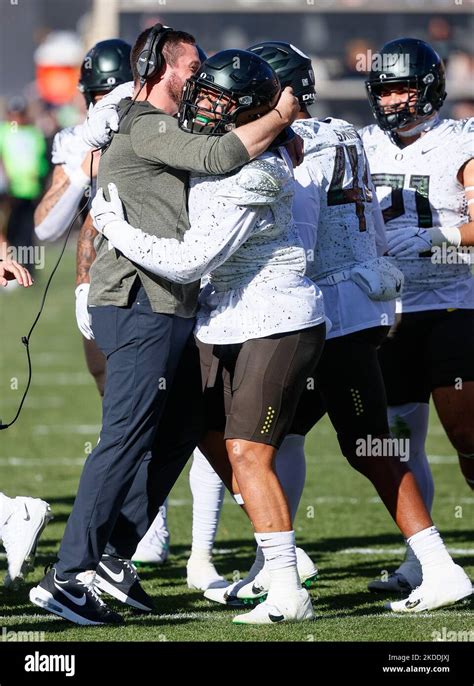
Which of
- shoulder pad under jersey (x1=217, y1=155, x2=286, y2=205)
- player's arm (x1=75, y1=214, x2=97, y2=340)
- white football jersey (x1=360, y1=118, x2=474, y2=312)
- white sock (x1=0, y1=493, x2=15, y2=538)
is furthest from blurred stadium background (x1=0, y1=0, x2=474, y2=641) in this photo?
white football jersey (x1=360, y1=118, x2=474, y2=312)

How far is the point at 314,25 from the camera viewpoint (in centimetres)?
2667

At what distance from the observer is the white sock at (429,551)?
197 inches

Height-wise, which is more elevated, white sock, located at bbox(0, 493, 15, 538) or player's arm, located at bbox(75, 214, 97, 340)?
player's arm, located at bbox(75, 214, 97, 340)

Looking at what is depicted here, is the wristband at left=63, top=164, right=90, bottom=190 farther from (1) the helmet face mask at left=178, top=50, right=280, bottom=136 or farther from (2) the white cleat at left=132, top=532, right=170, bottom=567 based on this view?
(2) the white cleat at left=132, top=532, right=170, bottom=567

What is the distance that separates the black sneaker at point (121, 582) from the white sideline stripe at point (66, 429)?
5037 millimetres

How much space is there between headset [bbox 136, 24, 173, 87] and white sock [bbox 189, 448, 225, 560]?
5.49 ft

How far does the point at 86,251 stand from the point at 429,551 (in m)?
2.06

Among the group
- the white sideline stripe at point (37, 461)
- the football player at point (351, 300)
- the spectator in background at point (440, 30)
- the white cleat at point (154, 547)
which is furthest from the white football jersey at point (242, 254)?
the spectator in background at point (440, 30)

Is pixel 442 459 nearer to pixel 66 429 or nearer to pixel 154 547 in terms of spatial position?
pixel 66 429

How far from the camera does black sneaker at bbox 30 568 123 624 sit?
4699 millimetres

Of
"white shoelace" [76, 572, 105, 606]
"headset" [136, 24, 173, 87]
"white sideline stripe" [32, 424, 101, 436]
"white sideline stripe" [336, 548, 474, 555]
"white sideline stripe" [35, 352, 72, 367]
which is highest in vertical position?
"headset" [136, 24, 173, 87]

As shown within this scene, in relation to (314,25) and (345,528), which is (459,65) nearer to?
(314,25)

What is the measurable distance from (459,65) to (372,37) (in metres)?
2.21

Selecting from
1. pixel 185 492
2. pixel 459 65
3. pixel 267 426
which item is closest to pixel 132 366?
pixel 267 426
